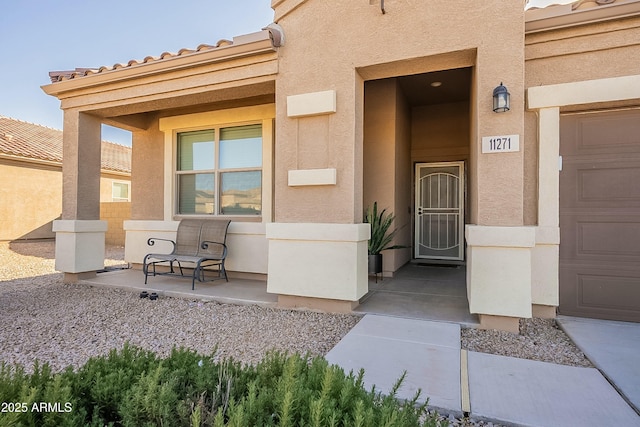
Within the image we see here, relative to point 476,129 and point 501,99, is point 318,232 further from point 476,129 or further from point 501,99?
point 501,99

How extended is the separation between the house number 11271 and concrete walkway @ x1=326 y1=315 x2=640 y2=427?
72.8 inches

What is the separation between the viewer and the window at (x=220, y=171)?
609cm

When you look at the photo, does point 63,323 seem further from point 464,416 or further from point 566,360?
point 566,360

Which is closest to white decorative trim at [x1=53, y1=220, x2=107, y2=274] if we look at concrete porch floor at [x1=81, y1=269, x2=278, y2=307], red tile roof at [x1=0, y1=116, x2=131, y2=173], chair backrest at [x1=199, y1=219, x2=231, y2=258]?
concrete porch floor at [x1=81, y1=269, x2=278, y2=307]

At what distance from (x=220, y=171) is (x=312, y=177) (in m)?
2.79

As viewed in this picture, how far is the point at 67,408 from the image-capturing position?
1337 mm

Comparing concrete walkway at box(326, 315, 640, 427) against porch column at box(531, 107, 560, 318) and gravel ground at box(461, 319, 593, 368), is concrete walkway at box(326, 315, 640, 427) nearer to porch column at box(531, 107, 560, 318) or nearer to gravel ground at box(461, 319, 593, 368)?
gravel ground at box(461, 319, 593, 368)

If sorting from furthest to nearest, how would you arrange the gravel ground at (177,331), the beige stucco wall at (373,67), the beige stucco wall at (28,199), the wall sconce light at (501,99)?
the beige stucco wall at (28,199) < the beige stucco wall at (373,67) < the wall sconce light at (501,99) < the gravel ground at (177,331)

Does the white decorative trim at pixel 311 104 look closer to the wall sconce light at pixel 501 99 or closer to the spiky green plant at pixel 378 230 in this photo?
the wall sconce light at pixel 501 99

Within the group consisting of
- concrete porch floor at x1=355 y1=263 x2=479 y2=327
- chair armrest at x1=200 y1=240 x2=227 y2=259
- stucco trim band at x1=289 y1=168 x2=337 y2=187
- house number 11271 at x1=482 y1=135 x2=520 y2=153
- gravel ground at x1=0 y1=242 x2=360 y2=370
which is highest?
house number 11271 at x1=482 y1=135 x2=520 y2=153

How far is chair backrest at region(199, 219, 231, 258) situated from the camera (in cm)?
564

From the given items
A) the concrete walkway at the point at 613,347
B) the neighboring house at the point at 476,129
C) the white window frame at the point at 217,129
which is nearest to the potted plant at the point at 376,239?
the neighboring house at the point at 476,129

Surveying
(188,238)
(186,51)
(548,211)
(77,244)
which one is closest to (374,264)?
(548,211)

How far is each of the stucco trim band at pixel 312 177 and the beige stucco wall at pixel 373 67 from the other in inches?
3.6
